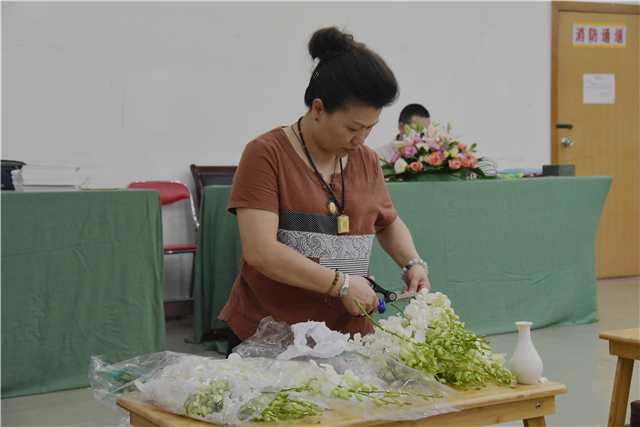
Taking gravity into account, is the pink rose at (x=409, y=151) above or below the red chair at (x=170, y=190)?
above

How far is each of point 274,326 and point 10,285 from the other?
1.75 meters

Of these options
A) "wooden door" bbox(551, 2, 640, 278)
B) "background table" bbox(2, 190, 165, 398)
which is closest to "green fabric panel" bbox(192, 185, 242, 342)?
"background table" bbox(2, 190, 165, 398)

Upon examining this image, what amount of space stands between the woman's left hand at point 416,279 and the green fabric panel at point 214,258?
177 cm

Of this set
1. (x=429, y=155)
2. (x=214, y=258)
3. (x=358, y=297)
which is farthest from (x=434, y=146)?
(x=358, y=297)

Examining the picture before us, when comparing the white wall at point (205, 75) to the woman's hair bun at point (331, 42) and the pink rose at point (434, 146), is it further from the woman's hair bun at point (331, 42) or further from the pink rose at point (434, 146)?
the woman's hair bun at point (331, 42)

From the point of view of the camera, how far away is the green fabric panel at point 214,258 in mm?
3295

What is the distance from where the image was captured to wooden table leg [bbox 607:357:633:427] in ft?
6.43

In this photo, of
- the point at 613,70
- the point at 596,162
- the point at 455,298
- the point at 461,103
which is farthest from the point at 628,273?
the point at 455,298

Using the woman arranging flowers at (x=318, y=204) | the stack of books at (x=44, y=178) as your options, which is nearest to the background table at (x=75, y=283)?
the stack of books at (x=44, y=178)

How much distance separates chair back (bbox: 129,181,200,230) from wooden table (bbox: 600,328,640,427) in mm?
2976

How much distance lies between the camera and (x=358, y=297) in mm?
1336

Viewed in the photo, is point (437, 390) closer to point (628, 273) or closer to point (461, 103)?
point (461, 103)

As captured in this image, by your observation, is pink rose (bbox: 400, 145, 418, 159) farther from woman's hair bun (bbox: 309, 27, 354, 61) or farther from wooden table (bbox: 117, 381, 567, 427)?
wooden table (bbox: 117, 381, 567, 427)

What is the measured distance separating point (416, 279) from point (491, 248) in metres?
2.17
